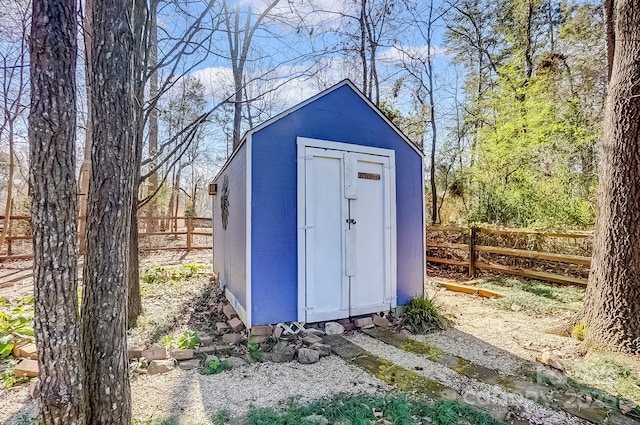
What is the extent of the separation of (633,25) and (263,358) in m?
4.68

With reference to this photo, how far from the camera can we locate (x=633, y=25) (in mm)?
3096

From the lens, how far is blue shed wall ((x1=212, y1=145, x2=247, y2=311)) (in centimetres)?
393

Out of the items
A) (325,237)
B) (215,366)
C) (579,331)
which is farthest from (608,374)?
(215,366)

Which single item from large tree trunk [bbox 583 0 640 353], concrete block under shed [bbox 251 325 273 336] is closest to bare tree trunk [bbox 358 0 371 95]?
large tree trunk [bbox 583 0 640 353]

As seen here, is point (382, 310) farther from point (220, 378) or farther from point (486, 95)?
point (486, 95)

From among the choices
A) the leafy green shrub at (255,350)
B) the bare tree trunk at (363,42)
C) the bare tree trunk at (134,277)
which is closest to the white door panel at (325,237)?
the leafy green shrub at (255,350)

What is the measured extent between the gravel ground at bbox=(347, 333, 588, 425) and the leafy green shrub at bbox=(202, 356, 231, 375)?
4.64 feet

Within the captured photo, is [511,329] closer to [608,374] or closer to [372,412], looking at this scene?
[608,374]

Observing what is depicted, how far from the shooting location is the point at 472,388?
261 cm

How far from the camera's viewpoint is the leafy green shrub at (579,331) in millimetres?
3476

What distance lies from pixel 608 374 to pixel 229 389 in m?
3.09

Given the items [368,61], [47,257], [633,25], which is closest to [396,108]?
[368,61]

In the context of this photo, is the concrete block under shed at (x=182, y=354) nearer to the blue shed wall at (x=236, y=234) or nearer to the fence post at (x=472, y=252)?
the blue shed wall at (x=236, y=234)

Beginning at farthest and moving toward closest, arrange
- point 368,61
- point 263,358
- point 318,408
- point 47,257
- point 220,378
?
point 368,61 → point 263,358 → point 220,378 → point 318,408 → point 47,257
